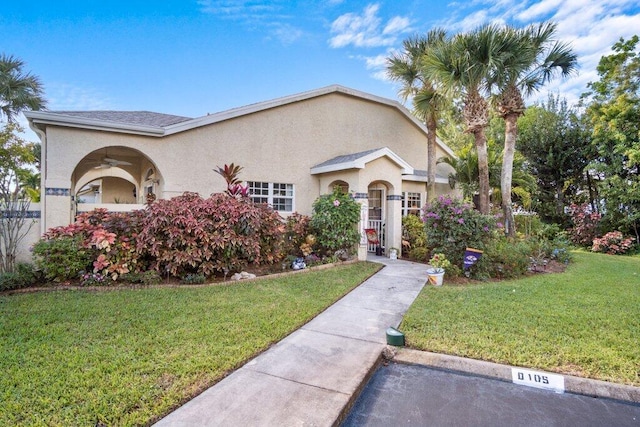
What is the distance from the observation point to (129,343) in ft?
14.8

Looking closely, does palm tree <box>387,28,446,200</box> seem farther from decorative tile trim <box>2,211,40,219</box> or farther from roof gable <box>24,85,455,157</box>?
decorative tile trim <box>2,211,40,219</box>

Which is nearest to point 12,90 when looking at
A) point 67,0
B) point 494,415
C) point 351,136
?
point 67,0

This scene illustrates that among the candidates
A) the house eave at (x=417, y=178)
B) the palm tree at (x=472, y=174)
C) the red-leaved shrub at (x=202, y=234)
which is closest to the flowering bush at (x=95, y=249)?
the red-leaved shrub at (x=202, y=234)

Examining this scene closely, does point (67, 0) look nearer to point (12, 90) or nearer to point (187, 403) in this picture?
point (12, 90)

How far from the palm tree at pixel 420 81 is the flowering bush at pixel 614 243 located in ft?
30.9

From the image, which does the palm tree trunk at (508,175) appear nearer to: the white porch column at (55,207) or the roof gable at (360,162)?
the roof gable at (360,162)

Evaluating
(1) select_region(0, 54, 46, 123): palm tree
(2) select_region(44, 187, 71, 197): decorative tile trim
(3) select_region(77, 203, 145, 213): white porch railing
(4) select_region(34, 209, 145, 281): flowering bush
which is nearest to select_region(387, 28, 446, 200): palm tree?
(4) select_region(34, 209, 145, 281): flowering bush

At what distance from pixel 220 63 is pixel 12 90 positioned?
33.1ft

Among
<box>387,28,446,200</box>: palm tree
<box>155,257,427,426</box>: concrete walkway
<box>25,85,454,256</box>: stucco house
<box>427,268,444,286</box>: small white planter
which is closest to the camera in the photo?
<box>155,257,427,426</box>: concrete walkway

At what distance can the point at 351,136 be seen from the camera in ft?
47.1

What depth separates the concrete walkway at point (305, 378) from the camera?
9.96ft

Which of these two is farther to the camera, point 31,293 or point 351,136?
point 351,136

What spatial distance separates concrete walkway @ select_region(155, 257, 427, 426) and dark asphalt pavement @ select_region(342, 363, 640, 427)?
0.26 m

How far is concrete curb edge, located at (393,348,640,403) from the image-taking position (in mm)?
3574
